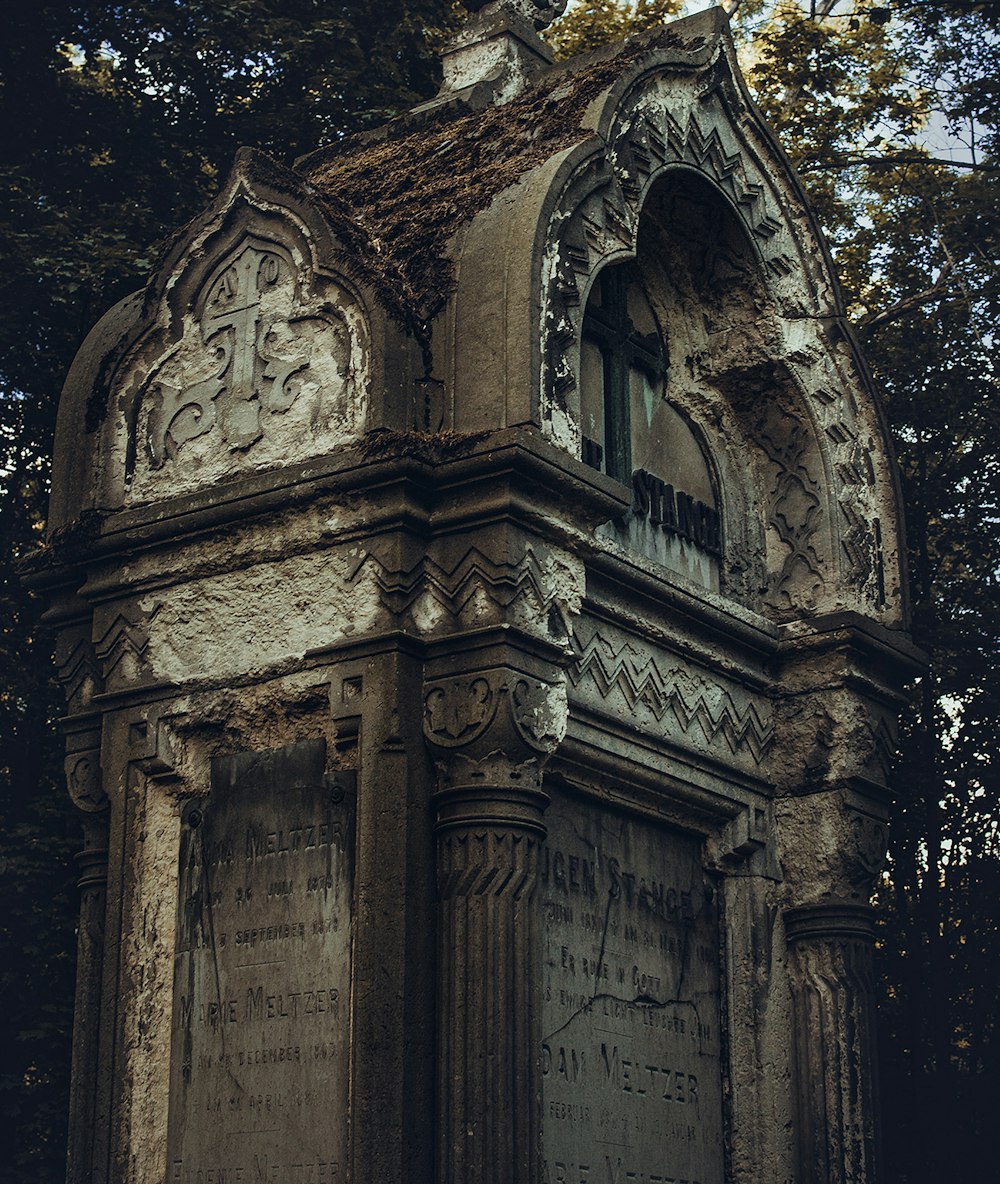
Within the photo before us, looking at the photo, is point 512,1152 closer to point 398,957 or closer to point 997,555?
point 398,957

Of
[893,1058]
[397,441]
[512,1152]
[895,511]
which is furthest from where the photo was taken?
[893,1058]

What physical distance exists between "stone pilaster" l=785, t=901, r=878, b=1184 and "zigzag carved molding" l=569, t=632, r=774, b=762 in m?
0.79

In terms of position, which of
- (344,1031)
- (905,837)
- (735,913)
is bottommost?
(344,1031)

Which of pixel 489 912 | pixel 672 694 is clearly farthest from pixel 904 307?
pixel 489 912

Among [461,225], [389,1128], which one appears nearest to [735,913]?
[389,1128]

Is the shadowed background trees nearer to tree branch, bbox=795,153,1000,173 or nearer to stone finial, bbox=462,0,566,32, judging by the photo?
tree branch, bbox=795,153,1000,173

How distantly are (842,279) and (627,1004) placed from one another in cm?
726

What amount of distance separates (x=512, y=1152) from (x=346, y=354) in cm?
275

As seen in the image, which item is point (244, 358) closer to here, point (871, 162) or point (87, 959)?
point (87, 959)

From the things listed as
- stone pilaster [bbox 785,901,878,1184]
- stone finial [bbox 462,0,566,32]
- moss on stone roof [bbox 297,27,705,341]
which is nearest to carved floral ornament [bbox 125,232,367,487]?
moss on stone roof [bbox 297,27,705,341]

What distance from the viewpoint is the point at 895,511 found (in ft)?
28.5

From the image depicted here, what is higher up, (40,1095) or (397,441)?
(397,441)

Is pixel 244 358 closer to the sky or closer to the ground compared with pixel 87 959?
closer to the sky

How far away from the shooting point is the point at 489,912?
5.93 metres
